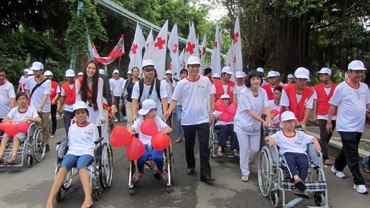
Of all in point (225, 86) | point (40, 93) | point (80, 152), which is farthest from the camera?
point (225, 86)

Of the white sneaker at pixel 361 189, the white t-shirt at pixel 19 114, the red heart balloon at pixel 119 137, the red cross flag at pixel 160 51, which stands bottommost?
the white sneaker at pixel 361 189

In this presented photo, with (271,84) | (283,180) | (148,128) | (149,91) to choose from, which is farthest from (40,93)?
(283,180)

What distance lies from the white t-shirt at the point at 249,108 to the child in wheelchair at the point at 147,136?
42.9 inches

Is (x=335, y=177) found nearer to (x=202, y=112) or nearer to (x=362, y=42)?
(x=202, y=112)

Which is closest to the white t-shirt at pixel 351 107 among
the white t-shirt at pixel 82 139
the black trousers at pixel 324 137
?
the black trousers at pixel 324 137

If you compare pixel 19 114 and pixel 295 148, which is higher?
pixel 19 114

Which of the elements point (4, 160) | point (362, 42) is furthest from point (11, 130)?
point (362, 42)

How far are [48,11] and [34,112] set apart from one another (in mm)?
12936

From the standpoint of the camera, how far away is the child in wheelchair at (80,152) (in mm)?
4012

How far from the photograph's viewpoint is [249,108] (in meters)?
5.11

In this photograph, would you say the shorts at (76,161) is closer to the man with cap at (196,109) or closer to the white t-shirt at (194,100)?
the man with cap at (196,109)

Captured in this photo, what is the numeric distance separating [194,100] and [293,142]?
4.90ft

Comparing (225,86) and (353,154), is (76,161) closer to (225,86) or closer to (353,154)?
(353,154)

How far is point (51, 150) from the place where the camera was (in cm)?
736
